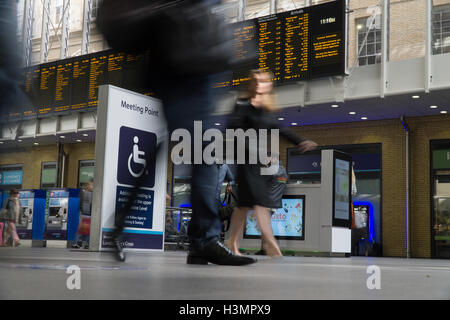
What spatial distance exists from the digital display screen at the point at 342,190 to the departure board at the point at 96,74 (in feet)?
28.8

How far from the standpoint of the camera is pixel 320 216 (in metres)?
11.4

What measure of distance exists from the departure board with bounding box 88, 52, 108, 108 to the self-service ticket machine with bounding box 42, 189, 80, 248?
2.87 meters

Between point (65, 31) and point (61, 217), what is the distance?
732cm

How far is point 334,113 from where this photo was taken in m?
16.0

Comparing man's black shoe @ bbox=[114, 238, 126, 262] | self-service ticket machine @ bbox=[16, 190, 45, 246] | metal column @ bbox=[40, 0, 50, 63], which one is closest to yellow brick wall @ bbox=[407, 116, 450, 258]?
self-service ticket machine @ bbox=[16, 190, 45, 246]

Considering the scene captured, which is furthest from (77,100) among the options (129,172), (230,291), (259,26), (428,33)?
(230,291)

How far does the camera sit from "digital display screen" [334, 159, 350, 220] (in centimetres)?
1147

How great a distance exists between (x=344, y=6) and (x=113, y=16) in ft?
36.7

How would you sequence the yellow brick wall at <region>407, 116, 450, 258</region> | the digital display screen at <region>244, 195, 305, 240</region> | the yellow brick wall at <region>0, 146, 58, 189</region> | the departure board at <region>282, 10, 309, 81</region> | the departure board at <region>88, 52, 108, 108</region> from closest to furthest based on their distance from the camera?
the digital display screen at <region>244, 195, 305, 240</region>, the departure board at <region>282, 10, 309, 81</region>, the yellow brick wall at <region>407, 116, 450, 258</region>, the departure board at <region>88, 52, 108, 108</region>, the yellow brick wall at <region>0, 146, 58, 189</region>

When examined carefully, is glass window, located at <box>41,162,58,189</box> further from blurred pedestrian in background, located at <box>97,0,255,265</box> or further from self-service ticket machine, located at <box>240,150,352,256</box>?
blurred pedestrian in background, located at <box>97,0,255,265</box>

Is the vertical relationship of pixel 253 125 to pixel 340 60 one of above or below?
below

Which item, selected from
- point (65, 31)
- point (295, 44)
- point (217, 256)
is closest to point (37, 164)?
point (65, 31)

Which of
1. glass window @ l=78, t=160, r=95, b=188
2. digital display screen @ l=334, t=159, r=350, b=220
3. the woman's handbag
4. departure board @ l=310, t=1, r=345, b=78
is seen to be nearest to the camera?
digital display screen @ l=334, t=159, r=350, b=220
